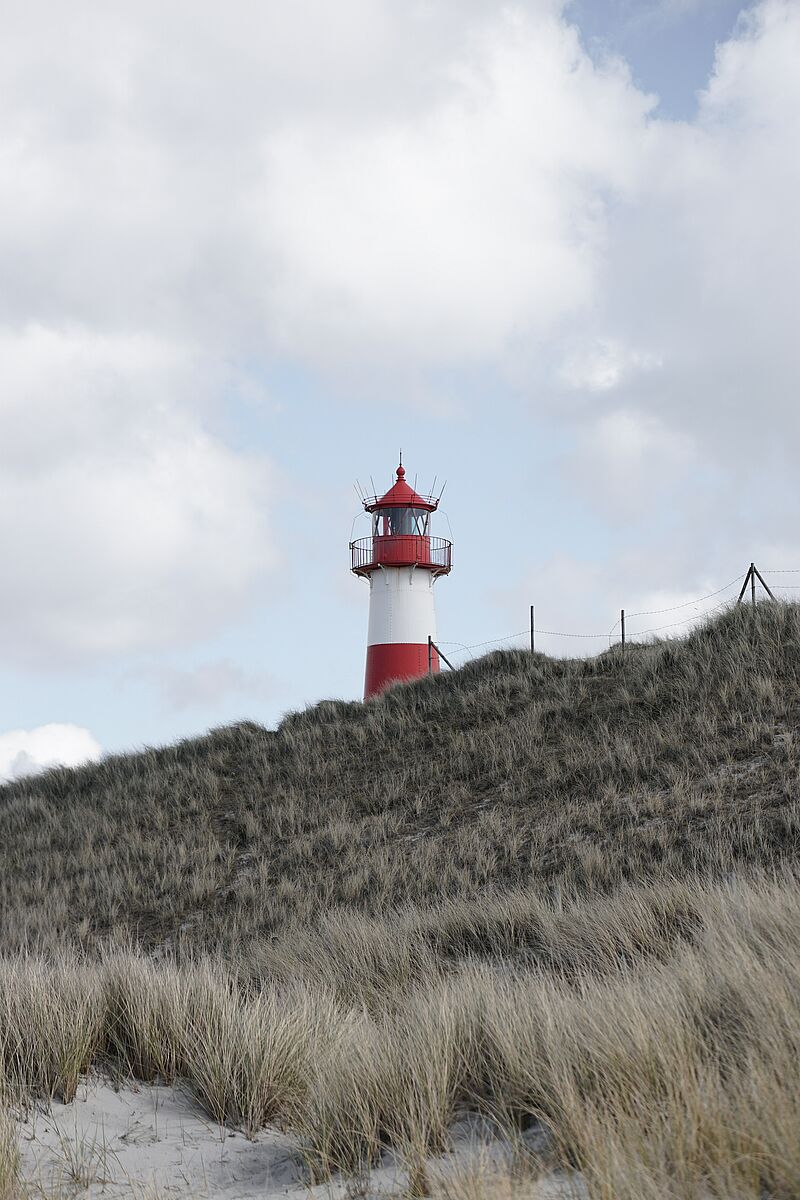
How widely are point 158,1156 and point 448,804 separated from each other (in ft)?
38.7

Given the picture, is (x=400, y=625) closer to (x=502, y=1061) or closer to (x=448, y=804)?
(x=448, y=804)

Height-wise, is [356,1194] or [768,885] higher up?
[768,885]

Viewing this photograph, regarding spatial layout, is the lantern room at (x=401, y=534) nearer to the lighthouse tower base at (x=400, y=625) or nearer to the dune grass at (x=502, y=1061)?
the lighthouse tower base at (x=400, y=625)

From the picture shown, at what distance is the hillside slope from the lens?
1221 centimetres

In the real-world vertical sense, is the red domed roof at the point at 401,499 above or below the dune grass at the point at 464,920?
above

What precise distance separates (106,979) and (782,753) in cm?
1060

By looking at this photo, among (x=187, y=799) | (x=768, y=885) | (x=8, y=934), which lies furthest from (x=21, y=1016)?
(x=187, y=799)

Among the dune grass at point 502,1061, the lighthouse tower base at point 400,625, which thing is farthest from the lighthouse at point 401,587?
the dune grass at point 502,1061

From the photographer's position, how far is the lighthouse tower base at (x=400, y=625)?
1076 inches

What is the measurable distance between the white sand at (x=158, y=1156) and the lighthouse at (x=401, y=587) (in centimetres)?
2281

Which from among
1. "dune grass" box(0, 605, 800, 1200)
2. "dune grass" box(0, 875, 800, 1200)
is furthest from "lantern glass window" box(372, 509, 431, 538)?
"dune grass" box(0, 875, 800, 1200)

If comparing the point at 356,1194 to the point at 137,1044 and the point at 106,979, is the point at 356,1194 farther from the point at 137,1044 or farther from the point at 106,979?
the point at 106,979

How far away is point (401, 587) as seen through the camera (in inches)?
1078

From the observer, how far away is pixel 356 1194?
3.22 meters
